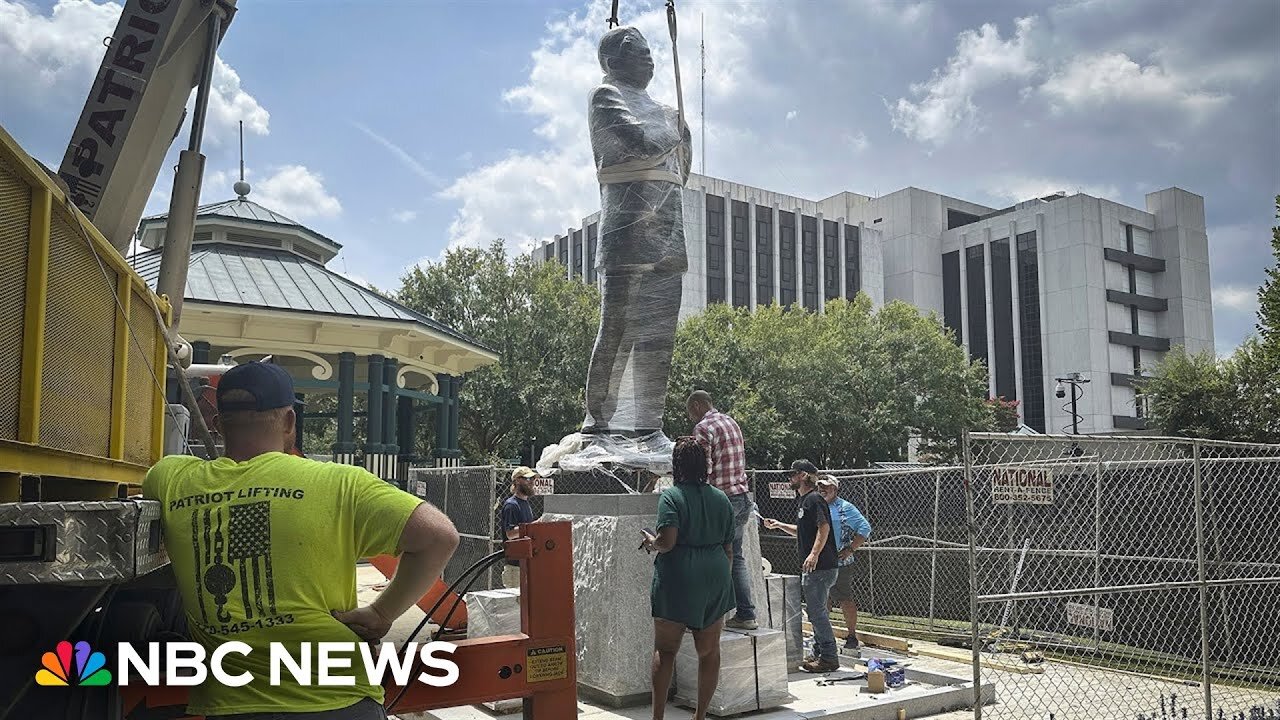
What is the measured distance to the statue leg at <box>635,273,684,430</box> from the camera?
9.14 m

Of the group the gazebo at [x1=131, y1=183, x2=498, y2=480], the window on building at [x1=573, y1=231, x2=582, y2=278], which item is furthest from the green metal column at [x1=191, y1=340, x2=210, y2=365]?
the window on building at [x1=573, y1=231, x2=582, y2=278]

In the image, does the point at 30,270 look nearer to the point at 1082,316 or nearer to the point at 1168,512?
the point at 1168,512

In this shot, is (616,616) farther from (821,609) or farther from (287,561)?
(287,561)

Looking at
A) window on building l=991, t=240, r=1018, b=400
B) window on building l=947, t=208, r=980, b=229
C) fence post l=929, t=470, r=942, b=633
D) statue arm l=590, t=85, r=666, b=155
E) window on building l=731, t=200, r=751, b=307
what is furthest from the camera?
window on building l=947, t=208, r=980, b=229

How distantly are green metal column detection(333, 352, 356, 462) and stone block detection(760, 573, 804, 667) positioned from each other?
1073 centimetres

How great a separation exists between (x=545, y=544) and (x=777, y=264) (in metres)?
75.6

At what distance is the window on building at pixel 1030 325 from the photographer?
7256 cm

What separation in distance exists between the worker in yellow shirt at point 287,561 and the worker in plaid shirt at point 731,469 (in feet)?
15.7

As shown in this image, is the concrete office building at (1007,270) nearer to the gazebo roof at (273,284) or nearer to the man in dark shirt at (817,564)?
the gazebo roof at (273,284)

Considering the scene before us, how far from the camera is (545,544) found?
3590 millimetres

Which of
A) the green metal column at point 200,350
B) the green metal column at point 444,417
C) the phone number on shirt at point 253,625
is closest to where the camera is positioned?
the phone number on shirt at point 253,625

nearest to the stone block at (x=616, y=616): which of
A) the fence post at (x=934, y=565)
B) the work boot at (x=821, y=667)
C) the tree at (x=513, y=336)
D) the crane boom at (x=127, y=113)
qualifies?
the work boot at (x=821, y=667)

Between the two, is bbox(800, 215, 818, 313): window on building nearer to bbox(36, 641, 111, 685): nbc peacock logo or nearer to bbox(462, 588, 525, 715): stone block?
bbox(462, 588, 525, 715): stone block

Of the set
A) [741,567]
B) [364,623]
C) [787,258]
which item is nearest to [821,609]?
[741,567]
